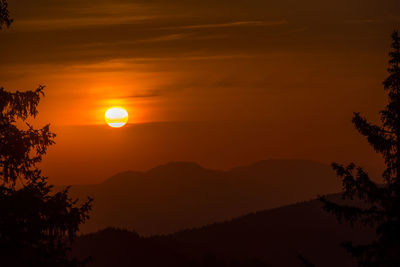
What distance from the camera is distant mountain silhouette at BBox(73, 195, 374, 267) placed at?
52.6 meters

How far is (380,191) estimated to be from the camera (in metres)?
16.9

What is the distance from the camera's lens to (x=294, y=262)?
200ft

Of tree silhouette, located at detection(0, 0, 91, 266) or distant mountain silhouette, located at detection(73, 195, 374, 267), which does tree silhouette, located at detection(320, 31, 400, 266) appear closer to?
tree silhouette, located at detection(0, 0, 91, 266)

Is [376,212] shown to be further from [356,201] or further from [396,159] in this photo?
[356,201]

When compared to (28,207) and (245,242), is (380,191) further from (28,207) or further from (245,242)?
(245,242)

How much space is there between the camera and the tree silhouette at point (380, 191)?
53.9ft

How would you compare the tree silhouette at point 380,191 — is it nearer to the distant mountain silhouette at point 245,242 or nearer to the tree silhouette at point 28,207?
the tree silhouette at point 28,207

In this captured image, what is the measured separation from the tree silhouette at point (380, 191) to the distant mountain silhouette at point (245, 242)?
3228 centimetres

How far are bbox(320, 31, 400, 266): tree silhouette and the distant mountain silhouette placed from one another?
32.3 metres

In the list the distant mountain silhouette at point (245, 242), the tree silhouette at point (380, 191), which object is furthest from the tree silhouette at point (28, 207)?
the distant mountain silhouette at point (245, 242)

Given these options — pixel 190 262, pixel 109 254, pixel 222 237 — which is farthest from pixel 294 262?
pixel 109 254

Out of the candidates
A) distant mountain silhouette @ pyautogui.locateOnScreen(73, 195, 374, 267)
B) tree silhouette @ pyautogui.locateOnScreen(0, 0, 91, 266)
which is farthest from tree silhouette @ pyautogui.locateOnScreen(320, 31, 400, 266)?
distant mountain silhouette @ pyautogui.locateOnScreen(73, 195, 374, 267)

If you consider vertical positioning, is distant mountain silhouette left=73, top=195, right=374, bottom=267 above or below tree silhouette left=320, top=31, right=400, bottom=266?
above

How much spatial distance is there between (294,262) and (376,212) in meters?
45.4
